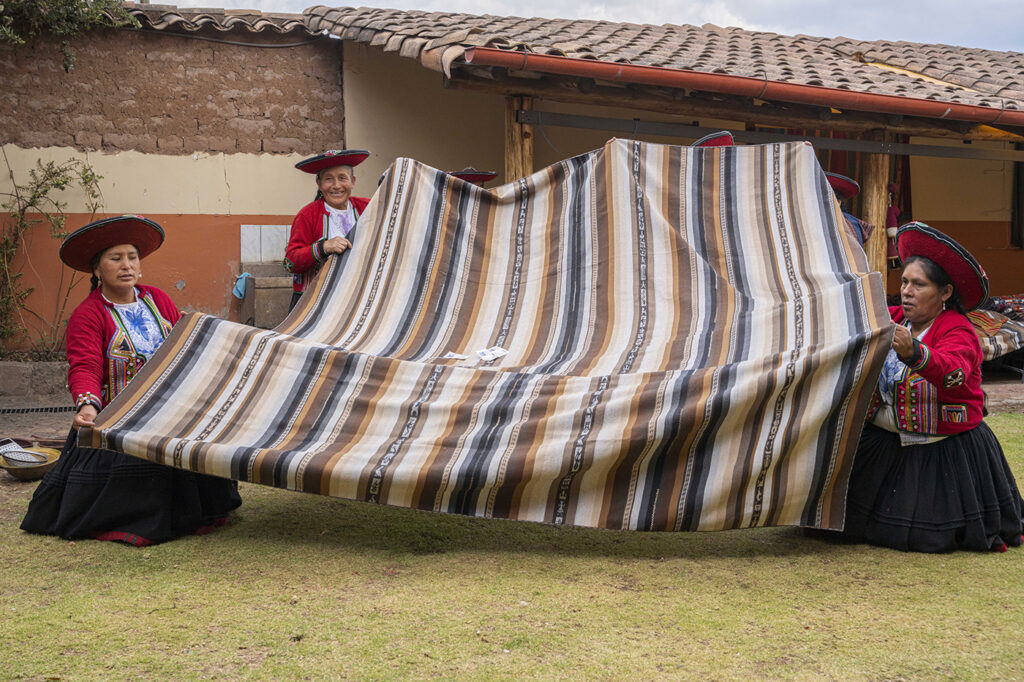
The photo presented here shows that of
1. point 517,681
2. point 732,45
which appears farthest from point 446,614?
point 732,45

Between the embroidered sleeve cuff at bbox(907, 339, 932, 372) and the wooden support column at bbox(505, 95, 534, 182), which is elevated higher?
the wooden support column at bbox(505, 95, 534, 182)

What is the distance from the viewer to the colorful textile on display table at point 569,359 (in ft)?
10.3

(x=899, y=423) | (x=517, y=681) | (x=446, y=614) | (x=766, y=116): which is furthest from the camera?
(x=766, y=116)

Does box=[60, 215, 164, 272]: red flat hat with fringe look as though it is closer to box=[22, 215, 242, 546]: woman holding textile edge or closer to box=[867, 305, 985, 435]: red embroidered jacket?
box=[22, 215, 242, 546]: woman holding textile edge

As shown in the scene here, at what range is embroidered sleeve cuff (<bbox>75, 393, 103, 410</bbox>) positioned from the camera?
328 centimetres

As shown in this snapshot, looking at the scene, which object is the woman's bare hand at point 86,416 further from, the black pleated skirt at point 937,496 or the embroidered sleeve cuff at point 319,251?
the black pleated skirt at point 937,496

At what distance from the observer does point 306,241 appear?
15.7 feet

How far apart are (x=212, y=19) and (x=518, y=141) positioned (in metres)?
2.67

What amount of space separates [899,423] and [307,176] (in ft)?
18.7

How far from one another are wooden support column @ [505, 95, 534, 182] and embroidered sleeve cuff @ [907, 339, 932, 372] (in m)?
4.01

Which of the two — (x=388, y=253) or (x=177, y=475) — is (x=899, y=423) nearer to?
(x=388, y=253)

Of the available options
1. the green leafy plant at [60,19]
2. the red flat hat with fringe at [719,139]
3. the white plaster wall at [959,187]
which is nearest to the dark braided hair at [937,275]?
the red flat hat with fringe at [719,139]

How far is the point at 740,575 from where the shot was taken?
3.12 metres

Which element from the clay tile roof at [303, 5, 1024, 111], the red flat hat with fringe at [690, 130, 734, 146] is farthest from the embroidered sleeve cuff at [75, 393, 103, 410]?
the clay tile roof at [303, 5, 1024, 111]
